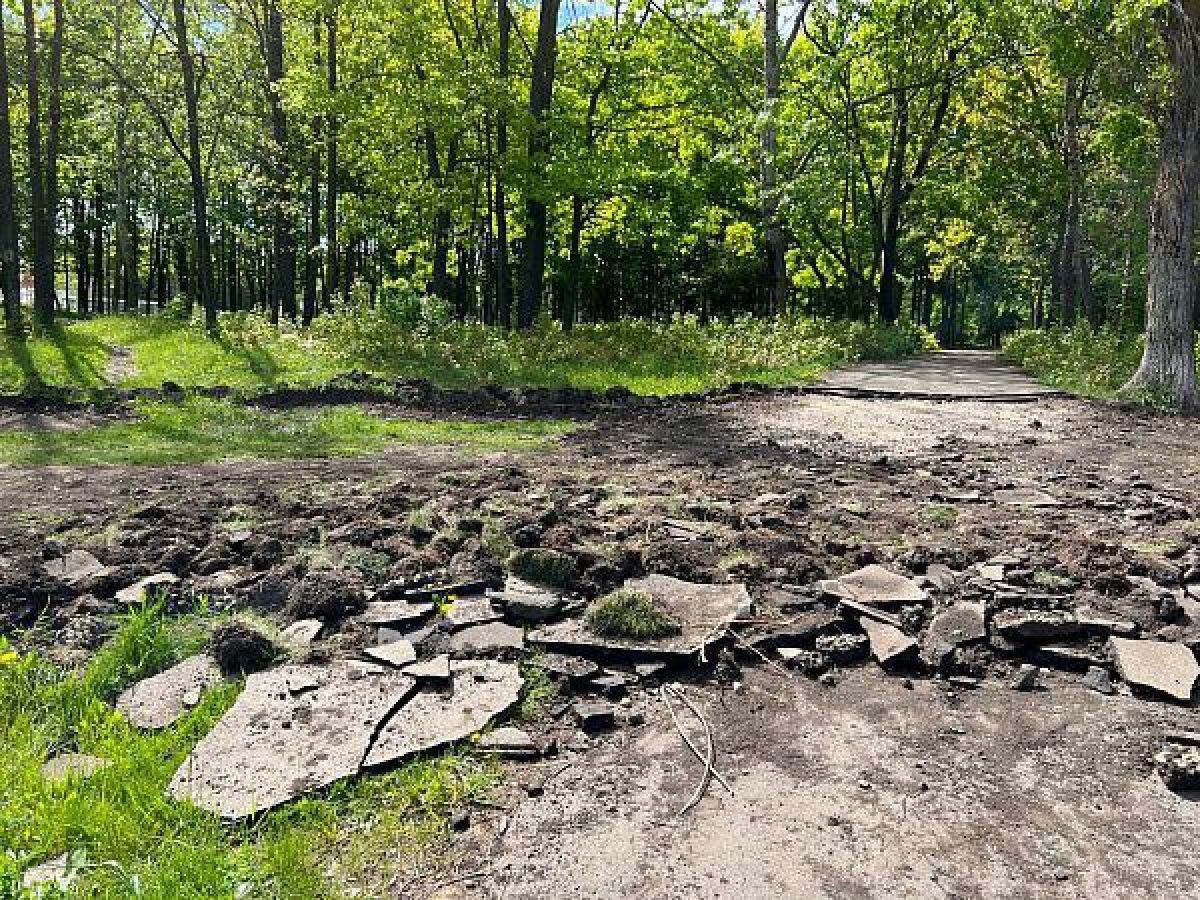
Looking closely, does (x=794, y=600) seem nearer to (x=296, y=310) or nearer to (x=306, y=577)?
(x=306, y=577)

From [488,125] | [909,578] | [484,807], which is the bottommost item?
[484,807]

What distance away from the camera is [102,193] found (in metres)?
43.4

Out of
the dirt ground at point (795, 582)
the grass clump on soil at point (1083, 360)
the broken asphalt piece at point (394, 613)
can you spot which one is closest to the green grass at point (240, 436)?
the dirt ground at point (795, 582)

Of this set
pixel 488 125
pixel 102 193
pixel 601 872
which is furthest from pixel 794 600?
pixel 102 193

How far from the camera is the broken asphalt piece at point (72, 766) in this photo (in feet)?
9.76

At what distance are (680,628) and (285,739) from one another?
5.61 feet

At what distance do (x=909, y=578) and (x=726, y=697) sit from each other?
161 centimetres

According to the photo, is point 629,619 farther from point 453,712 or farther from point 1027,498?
point 1027,498

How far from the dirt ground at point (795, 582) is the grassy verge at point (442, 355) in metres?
5.43

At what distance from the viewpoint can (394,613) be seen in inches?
168

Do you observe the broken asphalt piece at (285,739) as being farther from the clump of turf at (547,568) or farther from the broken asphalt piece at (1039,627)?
the broken asphalt piece at (1039,627)

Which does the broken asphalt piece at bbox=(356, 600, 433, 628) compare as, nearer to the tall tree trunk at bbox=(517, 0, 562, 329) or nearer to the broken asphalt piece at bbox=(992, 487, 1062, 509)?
the broken asphalt piece at bbox=(992, 487, 1062, 509)

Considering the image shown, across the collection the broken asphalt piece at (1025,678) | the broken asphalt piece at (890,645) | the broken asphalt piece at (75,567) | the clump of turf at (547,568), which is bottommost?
the broken asphalt piece at (75,567)

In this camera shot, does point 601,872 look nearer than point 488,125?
Yes
